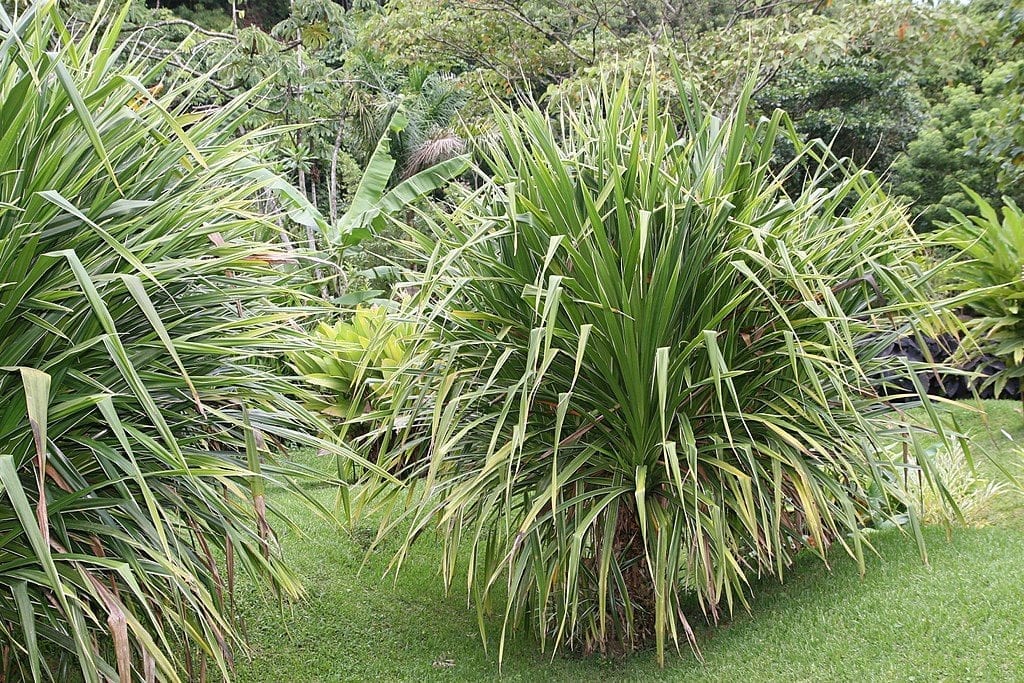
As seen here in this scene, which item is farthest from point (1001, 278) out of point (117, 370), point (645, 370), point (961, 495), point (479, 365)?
point (117, 370)

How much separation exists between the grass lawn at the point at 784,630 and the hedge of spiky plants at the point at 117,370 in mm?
857

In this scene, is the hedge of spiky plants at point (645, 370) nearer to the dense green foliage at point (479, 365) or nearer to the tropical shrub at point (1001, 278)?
the dense green foliage at point (479, 365)

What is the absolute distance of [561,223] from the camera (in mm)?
3018

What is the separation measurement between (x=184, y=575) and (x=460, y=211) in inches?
78.1

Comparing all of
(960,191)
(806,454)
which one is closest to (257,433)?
(806,454)

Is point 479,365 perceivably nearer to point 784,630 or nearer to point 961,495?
point 784,630

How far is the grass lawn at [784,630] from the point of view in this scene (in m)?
2.85

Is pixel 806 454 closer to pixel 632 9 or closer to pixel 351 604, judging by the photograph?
pixel 351 604

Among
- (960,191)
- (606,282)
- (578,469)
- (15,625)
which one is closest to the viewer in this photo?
(15,625)

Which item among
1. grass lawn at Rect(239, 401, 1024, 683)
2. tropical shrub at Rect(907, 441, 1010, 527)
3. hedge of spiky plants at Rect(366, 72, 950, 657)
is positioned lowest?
tropical shrub at Rect(907, 441, 1010, 527)

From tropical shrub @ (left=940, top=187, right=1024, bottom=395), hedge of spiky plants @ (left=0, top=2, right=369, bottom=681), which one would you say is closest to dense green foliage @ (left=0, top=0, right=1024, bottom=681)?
hedge of spiky plants @ (left=0, top=2, right=369, bottom=681)

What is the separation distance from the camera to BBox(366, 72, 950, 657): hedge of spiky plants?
9.42ft

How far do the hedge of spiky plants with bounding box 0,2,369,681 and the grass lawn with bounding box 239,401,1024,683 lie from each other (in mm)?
857

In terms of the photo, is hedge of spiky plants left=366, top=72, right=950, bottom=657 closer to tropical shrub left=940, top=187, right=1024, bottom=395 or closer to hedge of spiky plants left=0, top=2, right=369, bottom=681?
hedge of spiky plants left=0, top=2, right=369, bottom=681
